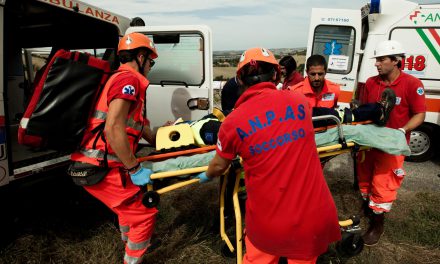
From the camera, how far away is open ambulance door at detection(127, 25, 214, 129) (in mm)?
3477

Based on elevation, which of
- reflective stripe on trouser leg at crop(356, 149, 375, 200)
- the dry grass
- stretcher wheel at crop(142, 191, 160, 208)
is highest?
stretcher wheel at crop(142, 191, 160, 208)

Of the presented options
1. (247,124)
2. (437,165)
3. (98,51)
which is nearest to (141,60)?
(247,124)

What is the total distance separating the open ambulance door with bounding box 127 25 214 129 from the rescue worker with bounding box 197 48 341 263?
193cm

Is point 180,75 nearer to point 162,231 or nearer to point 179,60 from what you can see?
point 179,60

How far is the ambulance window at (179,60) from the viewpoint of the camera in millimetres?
3537

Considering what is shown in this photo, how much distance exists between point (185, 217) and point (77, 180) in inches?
65.5

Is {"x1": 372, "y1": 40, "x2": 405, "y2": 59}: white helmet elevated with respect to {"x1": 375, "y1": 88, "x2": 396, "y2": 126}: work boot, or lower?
elevated

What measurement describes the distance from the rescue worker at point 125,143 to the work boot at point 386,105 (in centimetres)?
190

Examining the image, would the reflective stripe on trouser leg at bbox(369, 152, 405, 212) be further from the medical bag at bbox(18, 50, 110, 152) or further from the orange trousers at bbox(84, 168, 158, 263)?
the medical bag at bbox(18, 50, 110, 152)

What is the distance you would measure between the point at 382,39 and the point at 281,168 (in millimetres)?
4784

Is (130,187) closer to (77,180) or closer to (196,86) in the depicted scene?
(77,180)

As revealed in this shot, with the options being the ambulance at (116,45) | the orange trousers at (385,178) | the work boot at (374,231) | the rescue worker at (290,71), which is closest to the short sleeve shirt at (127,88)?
the ambulance at (116,45)

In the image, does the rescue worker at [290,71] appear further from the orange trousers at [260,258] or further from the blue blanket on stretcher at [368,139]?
the orange trousers at [260,258]

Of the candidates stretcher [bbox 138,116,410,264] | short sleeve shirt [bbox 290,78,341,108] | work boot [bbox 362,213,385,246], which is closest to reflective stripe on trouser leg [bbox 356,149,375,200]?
work boot [bbox 362,213,385,246]
